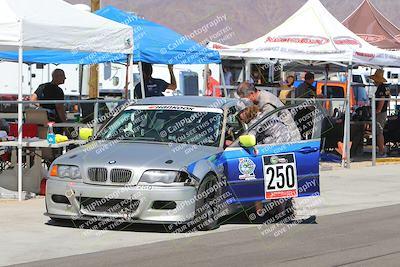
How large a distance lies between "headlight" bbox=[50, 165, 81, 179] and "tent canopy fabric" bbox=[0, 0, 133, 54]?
8.94 ft

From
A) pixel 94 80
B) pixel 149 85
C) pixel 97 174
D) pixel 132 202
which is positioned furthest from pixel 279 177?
pixel 94 80

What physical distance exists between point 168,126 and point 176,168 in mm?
1314

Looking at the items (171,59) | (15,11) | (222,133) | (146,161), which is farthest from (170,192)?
(171,59)

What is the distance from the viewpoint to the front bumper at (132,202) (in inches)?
414

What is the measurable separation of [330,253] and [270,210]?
2.74 m

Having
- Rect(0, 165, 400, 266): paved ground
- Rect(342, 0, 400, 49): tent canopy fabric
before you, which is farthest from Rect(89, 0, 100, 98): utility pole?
Rect(0, 165, 400, 266): paved ground

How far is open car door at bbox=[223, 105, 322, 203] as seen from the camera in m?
11.5

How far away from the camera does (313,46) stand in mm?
20469

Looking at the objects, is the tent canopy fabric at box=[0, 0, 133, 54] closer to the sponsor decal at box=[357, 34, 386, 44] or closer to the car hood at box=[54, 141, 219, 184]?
the car hood at box=[54, 141, 219, 184]

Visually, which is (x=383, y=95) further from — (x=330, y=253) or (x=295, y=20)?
Answer: (x=330, y=253)

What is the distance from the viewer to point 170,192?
10492 mm

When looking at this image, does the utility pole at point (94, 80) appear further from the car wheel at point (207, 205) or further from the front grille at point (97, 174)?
the front grille at point (97, 174)

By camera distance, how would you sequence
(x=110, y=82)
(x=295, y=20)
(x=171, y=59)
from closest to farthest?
(x=171, y=59), (x=295, y=20), (x=110, y=82)

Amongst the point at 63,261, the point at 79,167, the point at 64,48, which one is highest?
the point at 64,48
